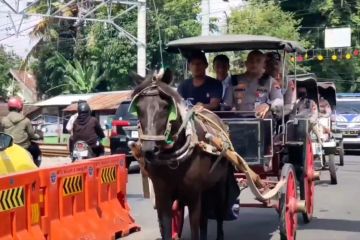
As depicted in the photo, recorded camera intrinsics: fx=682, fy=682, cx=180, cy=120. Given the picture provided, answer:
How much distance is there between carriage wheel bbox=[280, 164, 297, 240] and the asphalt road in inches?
25.6

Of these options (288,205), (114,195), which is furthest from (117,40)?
(288,205)

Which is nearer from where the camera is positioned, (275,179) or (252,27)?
(275,179)

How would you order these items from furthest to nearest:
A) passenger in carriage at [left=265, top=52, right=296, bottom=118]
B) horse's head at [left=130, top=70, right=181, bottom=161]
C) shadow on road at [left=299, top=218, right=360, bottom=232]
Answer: shadow on road at [left=299, top=218, right=360, bottom=232] < passenger in carriage at [left=265, top=52, right=296, bottom=118] < horse's head at [left=130, top=70, right=181, bottom=161]

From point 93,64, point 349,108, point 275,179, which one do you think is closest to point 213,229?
point 275,179

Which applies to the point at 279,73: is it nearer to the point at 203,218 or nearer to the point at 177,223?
the point at 177,223

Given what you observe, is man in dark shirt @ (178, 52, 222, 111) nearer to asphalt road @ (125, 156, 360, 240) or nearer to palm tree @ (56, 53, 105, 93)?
asphalt road @ (125, 156, 360, 240)

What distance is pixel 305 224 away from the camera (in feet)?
32.7

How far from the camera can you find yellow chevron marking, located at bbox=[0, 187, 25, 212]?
6039 mm

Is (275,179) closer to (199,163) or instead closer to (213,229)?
(213,229)

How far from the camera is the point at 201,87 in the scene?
812 centimetres

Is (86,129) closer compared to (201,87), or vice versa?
(201,87)

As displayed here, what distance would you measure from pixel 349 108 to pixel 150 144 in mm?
19479

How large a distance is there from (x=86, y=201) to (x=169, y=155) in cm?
217

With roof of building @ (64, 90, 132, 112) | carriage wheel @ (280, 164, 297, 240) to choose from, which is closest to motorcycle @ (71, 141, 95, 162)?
carriage wheel @ (280, 164, 297, 240)
